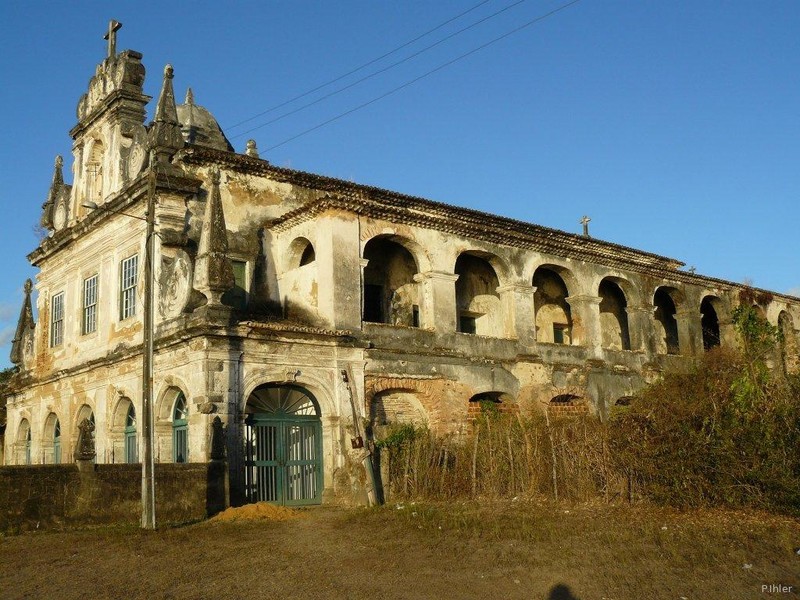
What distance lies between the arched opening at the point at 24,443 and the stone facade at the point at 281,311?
0.06 meters

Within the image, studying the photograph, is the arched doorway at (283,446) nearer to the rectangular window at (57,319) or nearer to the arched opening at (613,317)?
the rectangular window at (57,319)

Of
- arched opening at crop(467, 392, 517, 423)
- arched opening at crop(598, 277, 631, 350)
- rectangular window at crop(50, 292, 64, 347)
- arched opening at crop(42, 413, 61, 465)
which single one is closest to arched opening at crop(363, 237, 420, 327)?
arched opening at crop(467, 392, 517, 423)

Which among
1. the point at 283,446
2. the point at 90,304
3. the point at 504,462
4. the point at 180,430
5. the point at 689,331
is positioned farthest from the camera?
the point at 689,331

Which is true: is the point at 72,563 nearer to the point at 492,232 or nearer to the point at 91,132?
the point at 492,232

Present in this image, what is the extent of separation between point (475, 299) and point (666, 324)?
9.75 metres

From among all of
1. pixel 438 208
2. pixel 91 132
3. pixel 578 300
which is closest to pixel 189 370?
pixel 438 208

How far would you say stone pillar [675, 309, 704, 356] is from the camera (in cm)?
2858

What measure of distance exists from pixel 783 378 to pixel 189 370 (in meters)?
11.2

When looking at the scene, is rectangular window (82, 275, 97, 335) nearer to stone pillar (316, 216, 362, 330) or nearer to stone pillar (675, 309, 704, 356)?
stone pillar (316, 216, 362, 330)

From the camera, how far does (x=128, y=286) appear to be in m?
21.2

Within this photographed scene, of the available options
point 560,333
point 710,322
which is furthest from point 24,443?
point 710,322

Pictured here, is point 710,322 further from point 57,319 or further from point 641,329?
point 57,319

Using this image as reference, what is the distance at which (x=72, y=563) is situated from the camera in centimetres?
1138

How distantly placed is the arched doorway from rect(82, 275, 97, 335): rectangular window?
6.96 m
